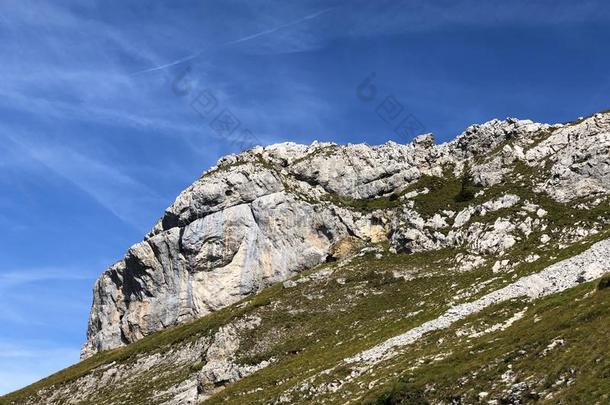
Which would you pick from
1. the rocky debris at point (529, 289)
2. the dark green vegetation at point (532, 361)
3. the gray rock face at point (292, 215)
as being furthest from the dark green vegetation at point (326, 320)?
the gray rock face at point (292, 215)

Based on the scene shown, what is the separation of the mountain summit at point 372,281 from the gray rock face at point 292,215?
14.1 inches

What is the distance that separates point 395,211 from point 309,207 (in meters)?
17.9

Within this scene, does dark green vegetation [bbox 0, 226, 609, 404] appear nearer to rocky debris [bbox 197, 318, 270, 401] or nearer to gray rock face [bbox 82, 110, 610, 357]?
rocky debris [bbox 197, 318, 270, 401]

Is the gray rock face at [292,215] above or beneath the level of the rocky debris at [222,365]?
above

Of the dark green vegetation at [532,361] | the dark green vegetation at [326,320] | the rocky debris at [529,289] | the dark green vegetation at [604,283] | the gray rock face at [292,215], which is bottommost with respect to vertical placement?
the dark green vegetation at [532,361]

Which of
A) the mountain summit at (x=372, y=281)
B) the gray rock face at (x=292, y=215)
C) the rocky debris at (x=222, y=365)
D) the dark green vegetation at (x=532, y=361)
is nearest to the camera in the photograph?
the dark green vegetation at (x=532, y=361)

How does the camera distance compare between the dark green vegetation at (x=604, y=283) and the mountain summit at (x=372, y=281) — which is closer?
the mountain summit at (x=372, y=281)

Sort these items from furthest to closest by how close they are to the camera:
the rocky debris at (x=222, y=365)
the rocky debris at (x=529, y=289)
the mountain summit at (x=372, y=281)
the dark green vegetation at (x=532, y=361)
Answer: the rocky debris at (x=222, y=365) < the rocky debris at (x=529, y=289) < the mountain summit at (x=372, y=281) < the dark green vegetation at (x=532, y=361)

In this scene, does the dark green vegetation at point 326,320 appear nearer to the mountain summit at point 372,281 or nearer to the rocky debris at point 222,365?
the mountain summit at point 372,281

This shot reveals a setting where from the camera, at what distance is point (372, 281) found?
88.4m

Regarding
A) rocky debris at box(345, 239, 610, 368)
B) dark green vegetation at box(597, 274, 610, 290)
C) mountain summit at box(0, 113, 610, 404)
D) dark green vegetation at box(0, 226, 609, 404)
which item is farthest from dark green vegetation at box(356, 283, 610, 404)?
rocky debris at box(345, 239, 610, 368)

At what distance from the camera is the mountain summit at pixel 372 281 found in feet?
135

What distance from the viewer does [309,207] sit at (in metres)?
120

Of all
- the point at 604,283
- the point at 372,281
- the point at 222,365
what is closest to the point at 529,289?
the point at 604,283
